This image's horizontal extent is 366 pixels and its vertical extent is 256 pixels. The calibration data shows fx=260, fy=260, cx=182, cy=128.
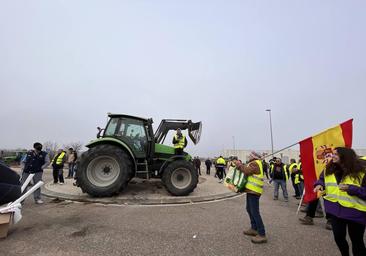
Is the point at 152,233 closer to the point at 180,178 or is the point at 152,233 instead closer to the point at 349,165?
the point at 349,165

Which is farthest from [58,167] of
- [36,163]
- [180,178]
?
[180,178]

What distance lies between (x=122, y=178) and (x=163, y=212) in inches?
76.2

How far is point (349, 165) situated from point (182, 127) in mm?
7442

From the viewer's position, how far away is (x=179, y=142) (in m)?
9.40

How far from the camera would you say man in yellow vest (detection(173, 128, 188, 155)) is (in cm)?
939

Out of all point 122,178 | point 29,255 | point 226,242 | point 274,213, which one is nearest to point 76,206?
point 122,178

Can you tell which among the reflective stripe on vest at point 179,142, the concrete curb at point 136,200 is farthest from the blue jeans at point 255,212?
the reflective stripe on vest at point 179,142

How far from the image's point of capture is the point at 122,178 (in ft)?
25.5

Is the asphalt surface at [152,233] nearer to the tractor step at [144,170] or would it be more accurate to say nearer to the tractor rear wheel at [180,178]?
the tractor rear wheel at [180,178]

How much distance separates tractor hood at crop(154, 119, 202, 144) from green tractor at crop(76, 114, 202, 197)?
0.60 ft

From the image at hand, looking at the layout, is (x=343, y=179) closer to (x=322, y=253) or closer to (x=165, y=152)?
(x=322, y=253)

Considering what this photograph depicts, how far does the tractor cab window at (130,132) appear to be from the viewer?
28.5ft

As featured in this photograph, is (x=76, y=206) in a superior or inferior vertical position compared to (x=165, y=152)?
inferior

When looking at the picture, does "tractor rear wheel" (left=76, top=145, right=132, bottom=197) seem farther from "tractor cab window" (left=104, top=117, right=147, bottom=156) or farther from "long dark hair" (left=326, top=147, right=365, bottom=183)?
"long dark hair" (left=326, top=147, right=365, bottom=183)
